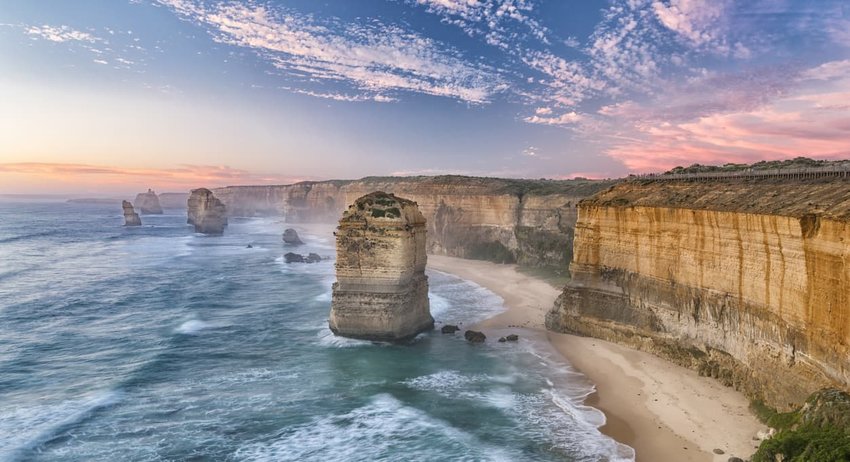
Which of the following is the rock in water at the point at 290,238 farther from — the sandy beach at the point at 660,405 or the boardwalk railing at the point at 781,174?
the boardwalk railing at the point at 781,174

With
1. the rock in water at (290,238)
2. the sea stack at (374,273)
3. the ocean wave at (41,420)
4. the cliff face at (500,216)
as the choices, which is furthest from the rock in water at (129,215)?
the ocean wave at (41,420)

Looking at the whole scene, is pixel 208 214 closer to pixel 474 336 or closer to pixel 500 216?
pixel 500 216

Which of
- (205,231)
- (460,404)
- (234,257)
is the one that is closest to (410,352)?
(460,404)

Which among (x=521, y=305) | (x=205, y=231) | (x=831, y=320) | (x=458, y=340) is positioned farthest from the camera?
(x=205, y=231)

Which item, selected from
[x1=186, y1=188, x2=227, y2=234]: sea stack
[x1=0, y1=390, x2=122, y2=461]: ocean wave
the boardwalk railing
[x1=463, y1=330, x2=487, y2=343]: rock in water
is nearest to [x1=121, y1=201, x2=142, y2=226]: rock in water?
[x1=186, y1=188, x2=227, y2=234]: sea stack

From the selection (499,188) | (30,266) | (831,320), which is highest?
(499,188)

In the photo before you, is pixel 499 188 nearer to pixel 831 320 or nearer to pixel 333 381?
pixel 333 381
